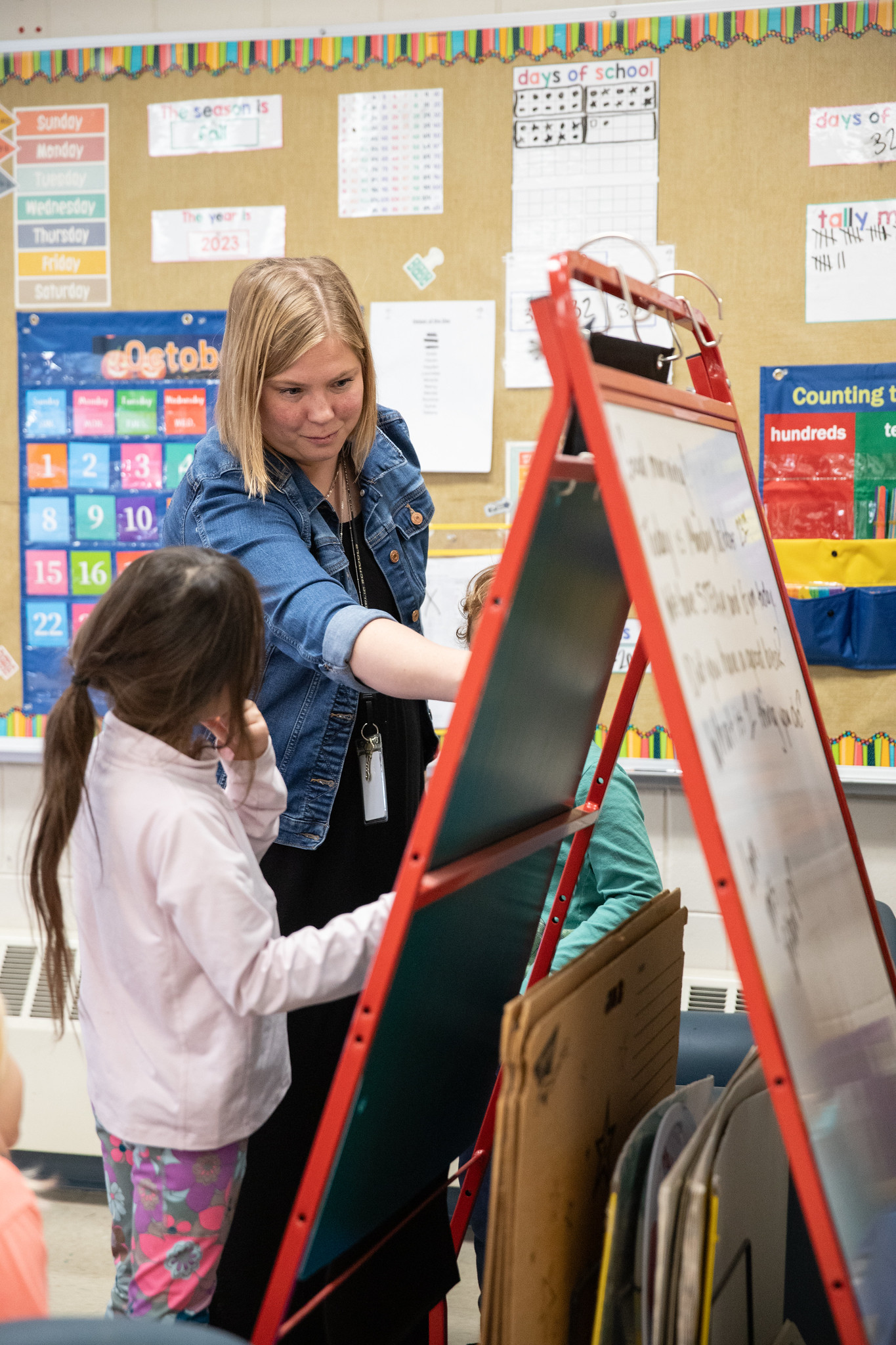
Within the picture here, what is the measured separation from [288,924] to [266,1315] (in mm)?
522

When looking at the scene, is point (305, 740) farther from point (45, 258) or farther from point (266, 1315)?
point (45, 258)

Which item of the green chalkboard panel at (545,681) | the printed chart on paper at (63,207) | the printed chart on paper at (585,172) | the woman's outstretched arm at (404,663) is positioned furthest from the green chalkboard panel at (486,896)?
the printed chart on paper at (63,207)

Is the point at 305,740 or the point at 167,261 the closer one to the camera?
the point at 305,740

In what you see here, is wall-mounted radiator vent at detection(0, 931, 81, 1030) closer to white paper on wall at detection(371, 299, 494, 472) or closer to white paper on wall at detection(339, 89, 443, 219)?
white paper on wall at detection(371, 299, 494, 472)

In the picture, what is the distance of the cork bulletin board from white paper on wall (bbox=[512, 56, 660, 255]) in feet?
0.09

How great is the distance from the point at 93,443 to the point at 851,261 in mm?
1638

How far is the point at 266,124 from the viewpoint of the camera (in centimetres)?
248

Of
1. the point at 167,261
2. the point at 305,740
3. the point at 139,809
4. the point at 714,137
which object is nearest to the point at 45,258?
the point at 167,261

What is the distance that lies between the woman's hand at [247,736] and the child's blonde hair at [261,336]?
10.2 inches

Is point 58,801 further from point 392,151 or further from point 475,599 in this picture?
point 392,151

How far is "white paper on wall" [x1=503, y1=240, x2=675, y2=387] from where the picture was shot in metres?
2.38

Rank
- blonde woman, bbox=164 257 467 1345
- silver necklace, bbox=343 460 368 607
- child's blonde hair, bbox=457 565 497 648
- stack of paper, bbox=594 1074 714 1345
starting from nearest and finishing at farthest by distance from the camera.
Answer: stack of paper, bbox=594 1074 714 1345 → blonde woman, bbox=164 257 467 1345 → silver necklace, bbox=343 460 368 607 → child's blonde hair, bbox=457 565 497 648

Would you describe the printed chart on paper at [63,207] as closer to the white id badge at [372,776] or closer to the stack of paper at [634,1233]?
the white id badge at [372,776]

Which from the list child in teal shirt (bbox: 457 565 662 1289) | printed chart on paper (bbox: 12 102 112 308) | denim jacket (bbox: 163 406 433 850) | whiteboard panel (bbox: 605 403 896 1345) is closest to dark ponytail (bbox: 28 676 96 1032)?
denim jacket (bbox: 163 406 433 850)
